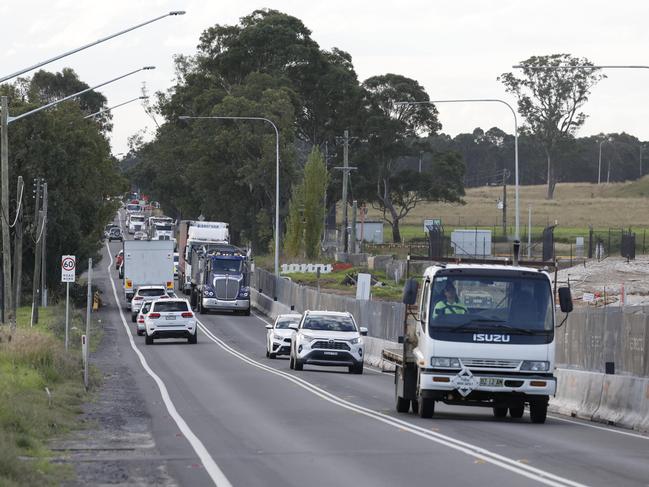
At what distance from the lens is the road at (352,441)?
45.4 feet

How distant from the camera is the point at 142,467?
1485 cm

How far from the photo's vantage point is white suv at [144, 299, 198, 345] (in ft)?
161

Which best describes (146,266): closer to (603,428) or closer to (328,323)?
(328,323)

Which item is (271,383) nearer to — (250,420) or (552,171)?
(250,420)

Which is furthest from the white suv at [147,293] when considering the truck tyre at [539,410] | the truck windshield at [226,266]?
the truck tyre at [539,410]

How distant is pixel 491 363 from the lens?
20453 mm

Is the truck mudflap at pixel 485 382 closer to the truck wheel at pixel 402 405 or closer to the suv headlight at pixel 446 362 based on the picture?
the suv headlight at pixel 446 362

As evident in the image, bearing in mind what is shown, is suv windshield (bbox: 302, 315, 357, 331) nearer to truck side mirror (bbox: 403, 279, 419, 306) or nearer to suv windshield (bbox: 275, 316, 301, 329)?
suv windshield (bbox: 275, 316, 301, 329)

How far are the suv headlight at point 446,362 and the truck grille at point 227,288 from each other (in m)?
46.7

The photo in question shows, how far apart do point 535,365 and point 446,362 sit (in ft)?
4.38

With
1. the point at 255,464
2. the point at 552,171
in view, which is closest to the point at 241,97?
the point at 552,171

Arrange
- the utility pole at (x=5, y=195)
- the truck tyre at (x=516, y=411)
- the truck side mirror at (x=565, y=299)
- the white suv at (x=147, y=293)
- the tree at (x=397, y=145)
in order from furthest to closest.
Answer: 1. the tree at (x=397, y=145)
2. the white suv at (x=147, y=293)
3. the utility pole at (x=5, y=195)
4. the truck tyre at (x=516, y=411)
5. the truck side mirror at (x=565, y=299)

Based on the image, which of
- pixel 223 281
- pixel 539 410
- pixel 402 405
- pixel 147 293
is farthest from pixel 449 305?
pixel 223 281

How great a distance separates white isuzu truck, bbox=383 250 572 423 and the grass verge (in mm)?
5435
